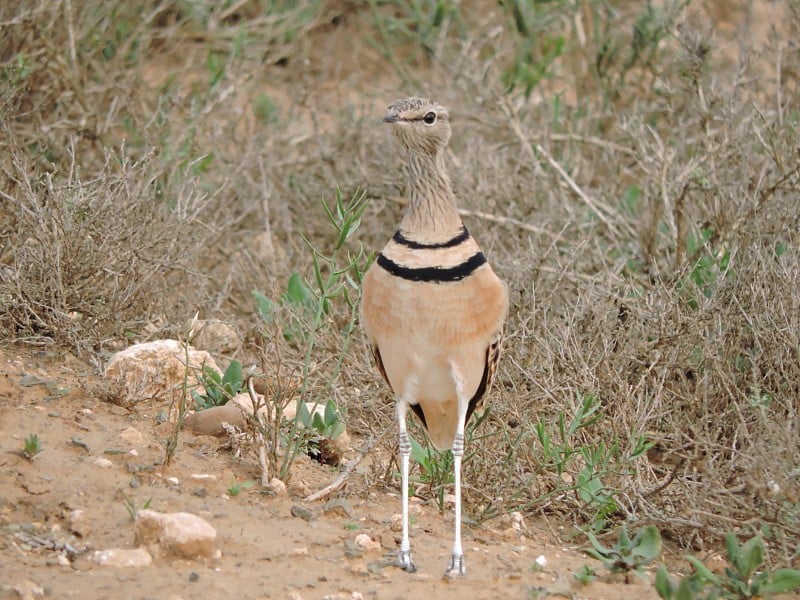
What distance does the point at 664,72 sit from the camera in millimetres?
7195

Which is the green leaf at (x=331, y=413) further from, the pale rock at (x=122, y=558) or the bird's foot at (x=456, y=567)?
the pale rock at (x=122, y=558)

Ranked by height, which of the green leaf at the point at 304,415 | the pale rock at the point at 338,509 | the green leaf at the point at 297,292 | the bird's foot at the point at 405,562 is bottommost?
the pale rock at the point at 338,509

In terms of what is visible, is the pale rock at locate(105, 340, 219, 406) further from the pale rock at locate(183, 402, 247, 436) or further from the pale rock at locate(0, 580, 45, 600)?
the pale rock at locate(0, 580, 45, 600)

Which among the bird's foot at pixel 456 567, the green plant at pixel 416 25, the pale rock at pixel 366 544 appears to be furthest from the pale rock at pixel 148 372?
the green plant at pixel 416 25

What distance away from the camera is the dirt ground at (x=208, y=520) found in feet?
10.5

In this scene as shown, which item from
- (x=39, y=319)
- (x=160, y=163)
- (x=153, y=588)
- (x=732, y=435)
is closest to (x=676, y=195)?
(x=732, y=435)

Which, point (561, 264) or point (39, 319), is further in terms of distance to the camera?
point (561, 264)

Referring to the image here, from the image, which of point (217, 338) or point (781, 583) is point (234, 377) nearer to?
point (217, 338)

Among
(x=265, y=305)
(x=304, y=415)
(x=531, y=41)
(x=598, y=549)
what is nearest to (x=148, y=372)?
(x=304, y=415)

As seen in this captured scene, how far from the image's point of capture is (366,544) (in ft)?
11.8

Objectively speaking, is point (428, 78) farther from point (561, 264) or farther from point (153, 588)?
point (153, 588)

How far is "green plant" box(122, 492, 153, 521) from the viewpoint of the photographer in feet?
11.2

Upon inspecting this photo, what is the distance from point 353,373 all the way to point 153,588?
63.8 inches

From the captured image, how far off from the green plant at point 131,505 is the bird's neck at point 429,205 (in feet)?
3.78
